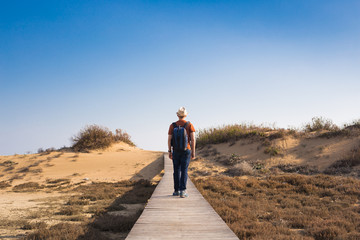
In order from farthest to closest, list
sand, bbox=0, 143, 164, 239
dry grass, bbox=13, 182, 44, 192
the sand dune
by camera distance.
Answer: the sand dune
sand, bbox=0, 143, 164, 239
dry grass, bbox=13, 182, 44, 192

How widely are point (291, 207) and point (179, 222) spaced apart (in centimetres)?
483

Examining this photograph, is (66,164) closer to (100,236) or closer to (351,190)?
(100,236)

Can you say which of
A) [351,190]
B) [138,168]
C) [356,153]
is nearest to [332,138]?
[356,153]

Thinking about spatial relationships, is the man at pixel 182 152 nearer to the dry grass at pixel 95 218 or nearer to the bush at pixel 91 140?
the dry grass at pixel 95 218

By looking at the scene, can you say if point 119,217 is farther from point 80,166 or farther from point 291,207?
point 80,166

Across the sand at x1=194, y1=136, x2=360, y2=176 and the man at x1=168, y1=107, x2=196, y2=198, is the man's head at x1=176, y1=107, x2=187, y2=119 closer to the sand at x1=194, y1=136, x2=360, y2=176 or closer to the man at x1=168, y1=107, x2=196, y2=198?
the man at x1=168, y1=107, x2=196, y2=198

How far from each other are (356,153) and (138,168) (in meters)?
13.6

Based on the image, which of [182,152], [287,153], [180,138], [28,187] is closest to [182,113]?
[180,138]

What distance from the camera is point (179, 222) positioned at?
5.23 m

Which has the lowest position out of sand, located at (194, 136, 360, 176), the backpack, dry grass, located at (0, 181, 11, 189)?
dry grass, located at (0, 181, 11, 189)

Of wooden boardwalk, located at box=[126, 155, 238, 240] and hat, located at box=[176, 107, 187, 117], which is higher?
hat, located at box=[176, 107, 187, 117]

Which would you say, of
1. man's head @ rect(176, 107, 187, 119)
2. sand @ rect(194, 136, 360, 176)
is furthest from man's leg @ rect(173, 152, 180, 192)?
sand @ rect(194, 136, 360, 176)

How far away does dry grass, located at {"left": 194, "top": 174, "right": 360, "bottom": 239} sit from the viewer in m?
5.94

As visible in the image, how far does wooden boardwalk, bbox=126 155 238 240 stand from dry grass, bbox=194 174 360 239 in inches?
35.3
